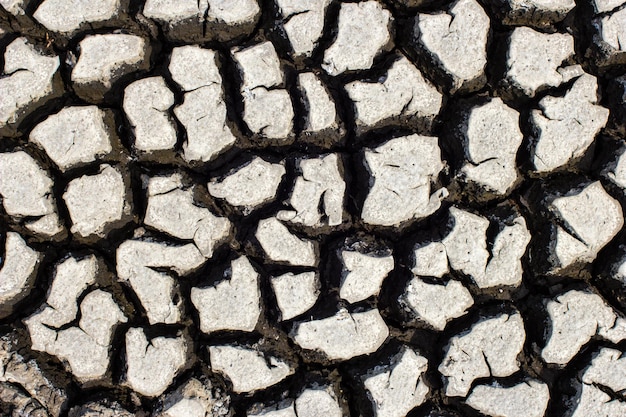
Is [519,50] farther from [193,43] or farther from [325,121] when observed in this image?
[193,43]

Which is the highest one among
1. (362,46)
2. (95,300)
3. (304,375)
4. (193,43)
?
(193,43)

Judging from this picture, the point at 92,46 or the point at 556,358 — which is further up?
the point at 92,46

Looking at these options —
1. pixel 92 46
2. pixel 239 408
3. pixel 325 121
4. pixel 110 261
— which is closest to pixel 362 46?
pixel 325 121

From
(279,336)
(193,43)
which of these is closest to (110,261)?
(279,336)

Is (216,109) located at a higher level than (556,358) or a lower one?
higher

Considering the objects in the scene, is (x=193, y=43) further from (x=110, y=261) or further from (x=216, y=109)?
(x=110, y=261)

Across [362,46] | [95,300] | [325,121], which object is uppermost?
[362,46]
